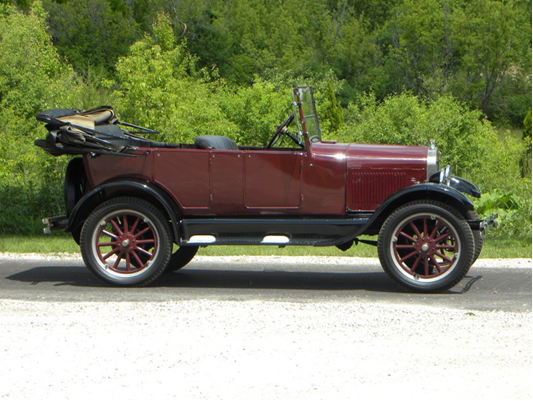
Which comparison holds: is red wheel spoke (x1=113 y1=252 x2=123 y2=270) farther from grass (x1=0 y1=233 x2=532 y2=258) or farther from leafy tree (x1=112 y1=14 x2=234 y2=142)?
leafy tree (x1=112 y1=14 x2=234 y2=142)

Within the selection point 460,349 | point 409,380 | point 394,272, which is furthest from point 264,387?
point 394,272

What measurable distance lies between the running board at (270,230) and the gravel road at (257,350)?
2.76 feet

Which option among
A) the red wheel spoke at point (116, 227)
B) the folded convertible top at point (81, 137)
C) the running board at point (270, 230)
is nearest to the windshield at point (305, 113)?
the running board at point (270, 230)

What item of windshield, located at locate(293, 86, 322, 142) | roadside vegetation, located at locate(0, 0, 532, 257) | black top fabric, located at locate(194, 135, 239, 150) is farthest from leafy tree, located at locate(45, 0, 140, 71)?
black top fabric, located at locate(194, 135, 239, 150)

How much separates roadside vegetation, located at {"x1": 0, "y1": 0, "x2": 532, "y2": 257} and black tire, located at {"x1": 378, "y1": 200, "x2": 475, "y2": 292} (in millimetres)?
3034

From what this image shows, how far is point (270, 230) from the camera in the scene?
8.76 m

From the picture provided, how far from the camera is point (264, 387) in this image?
530 centimetres

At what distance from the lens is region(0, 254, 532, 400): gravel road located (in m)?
5.27

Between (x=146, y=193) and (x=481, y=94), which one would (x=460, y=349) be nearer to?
(x=146, y=193)

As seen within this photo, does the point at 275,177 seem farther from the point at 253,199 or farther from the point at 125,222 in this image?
the point at 125,222

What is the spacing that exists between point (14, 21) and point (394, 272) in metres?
27.5

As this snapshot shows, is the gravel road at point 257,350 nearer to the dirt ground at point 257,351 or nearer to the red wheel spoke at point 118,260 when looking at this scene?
the dirt ground at point 257,351

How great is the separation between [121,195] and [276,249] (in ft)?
10.7

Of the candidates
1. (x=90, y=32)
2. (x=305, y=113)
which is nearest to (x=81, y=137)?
(x=305, y=113)
